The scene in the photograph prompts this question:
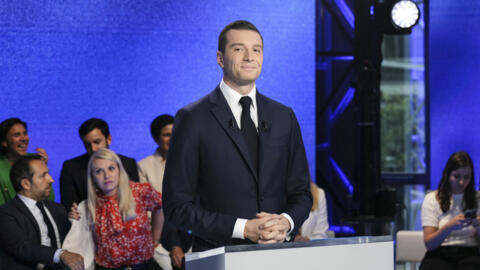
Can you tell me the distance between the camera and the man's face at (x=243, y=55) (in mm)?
1678

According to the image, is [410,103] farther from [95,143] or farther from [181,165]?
[181,165]

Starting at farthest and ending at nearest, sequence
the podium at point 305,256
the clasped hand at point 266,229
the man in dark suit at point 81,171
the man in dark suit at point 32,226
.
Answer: the man in dark suit at point 81,171, the man in dark suit at point 32,226, the clasped hand at point 266,229, the podium at point 305,256

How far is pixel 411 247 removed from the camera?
13.4 ft

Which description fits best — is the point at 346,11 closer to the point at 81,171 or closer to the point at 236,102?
the point at 81,171

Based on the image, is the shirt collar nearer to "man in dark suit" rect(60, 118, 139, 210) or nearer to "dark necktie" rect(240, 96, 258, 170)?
"dark necktie" rect(240, 96, 258, 170)

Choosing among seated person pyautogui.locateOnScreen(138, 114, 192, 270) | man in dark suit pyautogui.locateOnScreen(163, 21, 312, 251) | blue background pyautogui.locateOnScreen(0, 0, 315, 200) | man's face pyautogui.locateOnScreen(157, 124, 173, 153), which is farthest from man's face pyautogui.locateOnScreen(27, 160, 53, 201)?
man in dark suit pyautogui.locateOnScreen(163, 21, 312, 251)

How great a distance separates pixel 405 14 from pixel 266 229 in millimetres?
3458

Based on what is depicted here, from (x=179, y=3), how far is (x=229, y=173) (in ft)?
11.7

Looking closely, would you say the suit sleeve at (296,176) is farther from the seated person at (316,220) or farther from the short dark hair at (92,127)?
the short dark hair at (92,127)

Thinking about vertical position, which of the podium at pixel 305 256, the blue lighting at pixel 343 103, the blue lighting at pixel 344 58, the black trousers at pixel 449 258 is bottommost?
the black trousers at pixel 449 258

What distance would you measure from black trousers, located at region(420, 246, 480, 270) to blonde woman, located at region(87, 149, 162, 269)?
1.67 m

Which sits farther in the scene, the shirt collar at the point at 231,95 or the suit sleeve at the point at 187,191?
the shirt collar at the point at 231,95

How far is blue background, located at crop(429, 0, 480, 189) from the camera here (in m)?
5.14

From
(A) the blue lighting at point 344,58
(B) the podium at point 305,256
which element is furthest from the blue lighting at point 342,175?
(B) the podium at point 305,256
